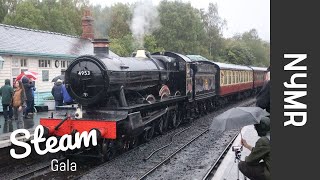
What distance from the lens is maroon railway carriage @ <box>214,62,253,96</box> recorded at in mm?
21328

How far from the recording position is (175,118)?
14.6 m

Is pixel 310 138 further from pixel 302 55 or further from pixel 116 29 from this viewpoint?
pixel 116 29

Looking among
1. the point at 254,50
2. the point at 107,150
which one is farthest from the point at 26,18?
the point at 254,50

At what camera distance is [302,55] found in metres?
4.23

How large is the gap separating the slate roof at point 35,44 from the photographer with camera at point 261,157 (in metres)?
11.7

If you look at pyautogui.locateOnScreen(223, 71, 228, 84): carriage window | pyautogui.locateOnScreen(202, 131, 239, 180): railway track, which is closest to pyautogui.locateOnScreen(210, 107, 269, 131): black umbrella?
pyautogui.locateOnScreen(202, 131, 239, 180): railway track

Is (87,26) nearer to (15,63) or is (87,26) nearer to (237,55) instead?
(15,63)

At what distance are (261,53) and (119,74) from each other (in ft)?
212

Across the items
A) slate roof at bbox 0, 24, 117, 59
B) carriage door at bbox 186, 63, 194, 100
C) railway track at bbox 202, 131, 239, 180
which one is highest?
slate roof at bbox 0, 24, 117, 59

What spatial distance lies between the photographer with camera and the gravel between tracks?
3297 mm

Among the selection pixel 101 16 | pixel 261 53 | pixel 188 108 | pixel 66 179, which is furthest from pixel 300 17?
pixel 261 53

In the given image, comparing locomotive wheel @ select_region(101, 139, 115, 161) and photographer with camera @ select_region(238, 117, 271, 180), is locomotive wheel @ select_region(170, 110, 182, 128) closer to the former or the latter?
locomotive wheel @ select_region(101, 139, 115, 161)

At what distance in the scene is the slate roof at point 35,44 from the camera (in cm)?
1712

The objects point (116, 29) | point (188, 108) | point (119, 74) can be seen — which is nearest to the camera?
point (119, 74)
